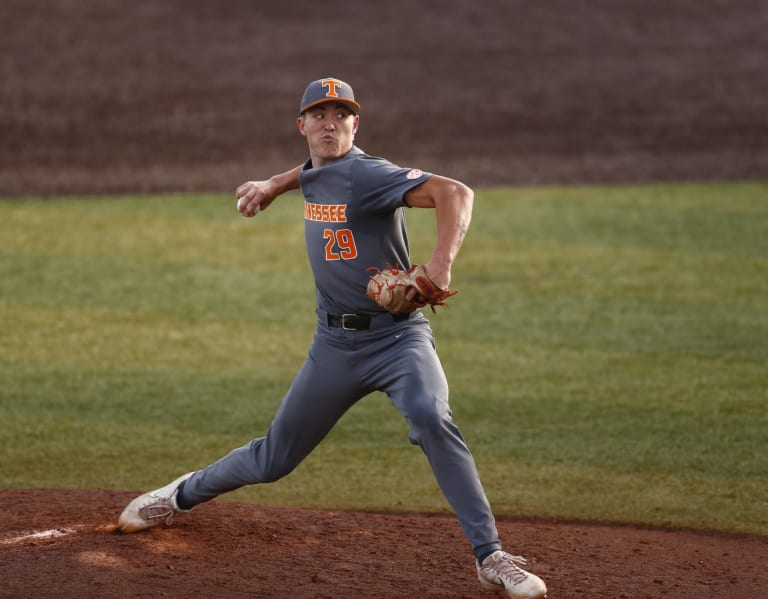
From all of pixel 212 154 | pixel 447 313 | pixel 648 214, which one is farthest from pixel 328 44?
pixel 447 313

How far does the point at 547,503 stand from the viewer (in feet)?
20.6

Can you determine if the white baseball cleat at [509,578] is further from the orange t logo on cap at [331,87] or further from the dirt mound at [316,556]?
the orange t logo on cap at [331,87]

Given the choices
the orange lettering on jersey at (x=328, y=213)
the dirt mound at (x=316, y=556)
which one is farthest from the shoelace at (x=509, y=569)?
the orange lettering on jersey at (x=328, y=213)

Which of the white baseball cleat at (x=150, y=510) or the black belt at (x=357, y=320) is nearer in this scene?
the black belt at (x=357, y=320)

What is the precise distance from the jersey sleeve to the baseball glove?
29 centimetres

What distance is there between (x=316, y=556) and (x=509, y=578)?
94 centimetres

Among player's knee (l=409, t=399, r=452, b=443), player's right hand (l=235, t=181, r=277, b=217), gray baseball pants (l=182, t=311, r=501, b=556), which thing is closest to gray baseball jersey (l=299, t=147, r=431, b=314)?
gray baseball pants (l=182, t=311, r=501, b=556)

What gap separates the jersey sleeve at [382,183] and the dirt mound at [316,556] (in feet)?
4.73

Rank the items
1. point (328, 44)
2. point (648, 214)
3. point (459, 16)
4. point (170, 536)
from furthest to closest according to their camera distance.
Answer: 1. point (459, 16)
2. point (328, 44)
3. point (648, 214)
4. point (170, 536)

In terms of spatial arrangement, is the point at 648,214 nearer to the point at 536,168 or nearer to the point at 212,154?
the point at 536,168

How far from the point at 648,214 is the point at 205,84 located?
7.92m

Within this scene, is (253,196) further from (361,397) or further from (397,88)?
(397,88)

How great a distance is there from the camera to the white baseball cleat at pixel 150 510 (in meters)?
5.09

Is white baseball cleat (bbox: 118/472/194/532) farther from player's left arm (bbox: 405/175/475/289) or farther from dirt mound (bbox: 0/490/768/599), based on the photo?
player's left arm (bbox: 405/175/475/289)
